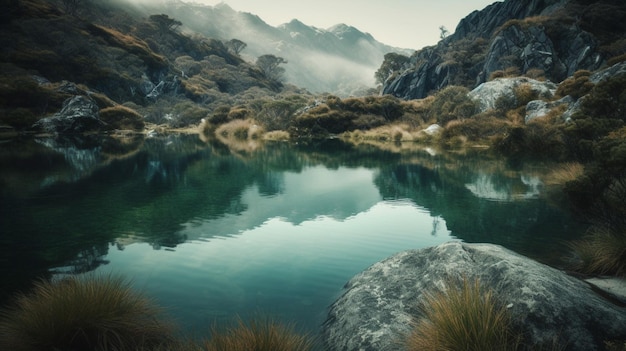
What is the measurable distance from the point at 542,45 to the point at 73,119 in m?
72.2

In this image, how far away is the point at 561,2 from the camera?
6900cm

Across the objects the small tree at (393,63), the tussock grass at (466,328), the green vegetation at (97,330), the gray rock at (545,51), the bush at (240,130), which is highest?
the small tree at (393,63)

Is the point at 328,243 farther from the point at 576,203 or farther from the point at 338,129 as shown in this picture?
the point at 338,129

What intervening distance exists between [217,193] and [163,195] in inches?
92.7

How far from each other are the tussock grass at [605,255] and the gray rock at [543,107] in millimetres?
27305

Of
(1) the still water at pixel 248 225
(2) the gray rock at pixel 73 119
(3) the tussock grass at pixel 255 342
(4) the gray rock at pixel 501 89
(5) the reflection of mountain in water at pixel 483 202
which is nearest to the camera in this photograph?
(3) the tussock grass at pixel 255 342

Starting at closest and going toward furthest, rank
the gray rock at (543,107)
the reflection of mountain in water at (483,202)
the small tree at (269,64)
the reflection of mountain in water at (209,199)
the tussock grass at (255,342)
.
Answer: the tussock grass at (255,342) → the reflection of mountain in water at (209,199) → the reflection of mountain in water at (483,202) → the gray rock at (543,107) → the small tree at (269,64)

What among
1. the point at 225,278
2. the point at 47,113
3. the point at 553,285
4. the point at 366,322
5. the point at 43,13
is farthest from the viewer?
the point at 43,13

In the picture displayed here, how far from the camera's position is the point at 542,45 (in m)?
58.0

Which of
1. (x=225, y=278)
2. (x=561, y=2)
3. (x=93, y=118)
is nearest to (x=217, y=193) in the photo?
(x=225, y=278)

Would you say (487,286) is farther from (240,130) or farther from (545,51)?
(545,51)

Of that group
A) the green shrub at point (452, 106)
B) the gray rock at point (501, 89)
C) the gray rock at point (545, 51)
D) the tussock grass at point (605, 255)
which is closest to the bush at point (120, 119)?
the green shrub at point (452, 106)

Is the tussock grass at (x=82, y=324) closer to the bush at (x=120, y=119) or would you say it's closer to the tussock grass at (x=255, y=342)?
the tussock grass at (x=255, y=342)

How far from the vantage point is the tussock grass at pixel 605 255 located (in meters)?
6.84
